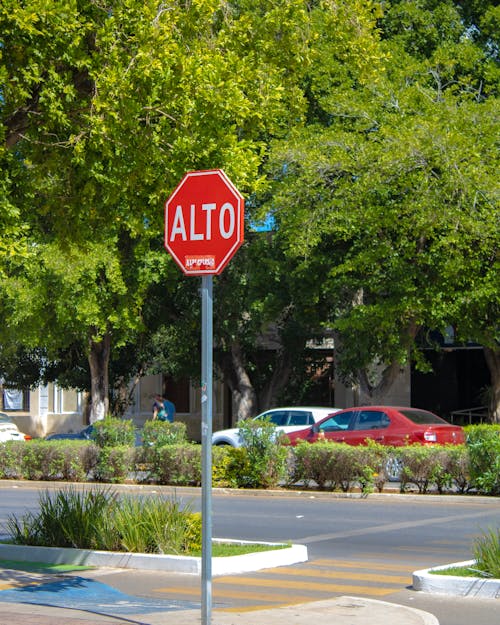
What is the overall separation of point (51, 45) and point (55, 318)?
23236 mm

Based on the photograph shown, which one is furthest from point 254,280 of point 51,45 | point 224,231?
point 224,231

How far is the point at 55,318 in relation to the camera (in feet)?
110

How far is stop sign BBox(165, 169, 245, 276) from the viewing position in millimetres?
7551

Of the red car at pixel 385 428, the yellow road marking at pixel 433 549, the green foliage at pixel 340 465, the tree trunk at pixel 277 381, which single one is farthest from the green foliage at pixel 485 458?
the tree trunk at pixel 277 381

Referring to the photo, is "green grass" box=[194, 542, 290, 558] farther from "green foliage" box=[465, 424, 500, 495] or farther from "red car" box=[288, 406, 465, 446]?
"red car" box=[288, 406, 465, 446]

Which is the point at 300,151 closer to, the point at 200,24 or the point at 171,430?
the point at 171,430

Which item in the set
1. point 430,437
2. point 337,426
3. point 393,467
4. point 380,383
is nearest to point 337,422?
point 337,426

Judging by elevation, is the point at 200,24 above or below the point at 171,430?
above

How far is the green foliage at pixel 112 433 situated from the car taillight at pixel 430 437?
6.66m

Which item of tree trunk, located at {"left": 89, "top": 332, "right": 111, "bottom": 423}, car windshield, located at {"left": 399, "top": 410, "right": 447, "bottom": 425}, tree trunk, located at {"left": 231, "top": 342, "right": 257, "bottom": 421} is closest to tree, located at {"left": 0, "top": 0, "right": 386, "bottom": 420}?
car windshield, located at {"left": 399, "top": 410, "right": 447, "bottom": 425}

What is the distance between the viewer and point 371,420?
78.2 feet

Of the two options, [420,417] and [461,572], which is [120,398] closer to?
[420,417]

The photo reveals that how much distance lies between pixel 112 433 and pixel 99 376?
1242 centimetres

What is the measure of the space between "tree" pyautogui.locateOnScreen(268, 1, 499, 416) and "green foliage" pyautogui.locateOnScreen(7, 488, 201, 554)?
603 inches
